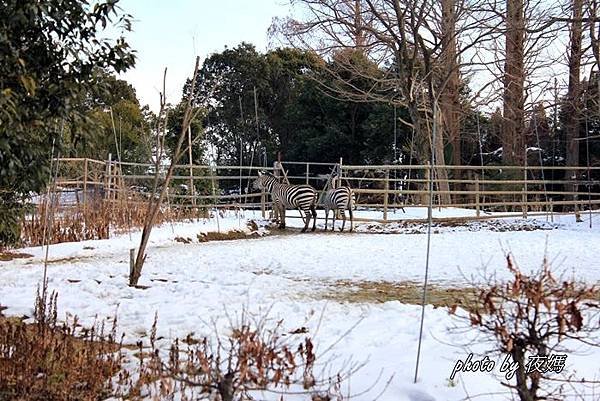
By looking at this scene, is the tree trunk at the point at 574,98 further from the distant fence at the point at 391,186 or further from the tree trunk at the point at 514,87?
the tree trunk at the point at 514,87

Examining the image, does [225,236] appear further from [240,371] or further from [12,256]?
[240,371]

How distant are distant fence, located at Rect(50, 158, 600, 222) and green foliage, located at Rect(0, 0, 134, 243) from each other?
6816mm

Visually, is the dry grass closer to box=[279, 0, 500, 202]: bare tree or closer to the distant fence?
the distant fence

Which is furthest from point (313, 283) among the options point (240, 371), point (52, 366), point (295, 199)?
point (295, 199)

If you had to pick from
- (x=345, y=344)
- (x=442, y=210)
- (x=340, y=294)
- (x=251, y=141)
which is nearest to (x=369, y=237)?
(x=442, y=210)

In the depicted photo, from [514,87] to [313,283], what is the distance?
32.3 feet

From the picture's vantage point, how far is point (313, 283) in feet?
17.4

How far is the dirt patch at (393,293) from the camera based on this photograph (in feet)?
14.8

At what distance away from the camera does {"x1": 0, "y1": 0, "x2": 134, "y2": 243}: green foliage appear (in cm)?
252

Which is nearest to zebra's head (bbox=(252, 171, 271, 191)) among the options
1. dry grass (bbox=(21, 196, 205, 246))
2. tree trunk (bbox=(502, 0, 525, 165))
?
dry grass (bbox=(21, 196, 205, 246))

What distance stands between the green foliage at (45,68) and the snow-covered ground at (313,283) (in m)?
1.26

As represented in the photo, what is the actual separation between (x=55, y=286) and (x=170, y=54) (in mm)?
4705

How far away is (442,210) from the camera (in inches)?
495

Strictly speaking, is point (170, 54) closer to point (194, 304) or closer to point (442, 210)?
point (194, 304)
